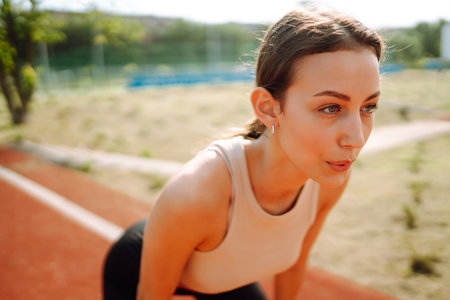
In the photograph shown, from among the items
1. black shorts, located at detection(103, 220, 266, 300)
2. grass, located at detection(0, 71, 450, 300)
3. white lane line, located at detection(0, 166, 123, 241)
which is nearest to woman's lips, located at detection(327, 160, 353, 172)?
grass, located at detection(0, 71, 450, 300)

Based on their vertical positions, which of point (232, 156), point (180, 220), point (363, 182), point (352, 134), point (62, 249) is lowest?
point (363, 182)

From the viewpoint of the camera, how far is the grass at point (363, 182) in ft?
10.2

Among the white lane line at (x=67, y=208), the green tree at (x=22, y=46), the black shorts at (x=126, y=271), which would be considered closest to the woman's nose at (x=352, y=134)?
the black shorts at (x=126, y=271)

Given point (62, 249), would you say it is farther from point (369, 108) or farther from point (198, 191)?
point (369, 108)

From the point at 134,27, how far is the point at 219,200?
2819 centimetres

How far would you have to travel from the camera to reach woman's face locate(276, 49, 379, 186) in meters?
1.30

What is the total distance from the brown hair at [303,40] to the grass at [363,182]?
0.49 meters

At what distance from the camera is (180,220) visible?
1415mm

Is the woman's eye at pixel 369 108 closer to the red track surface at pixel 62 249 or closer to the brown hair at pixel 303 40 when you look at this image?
the brown hair at pixel 303 40

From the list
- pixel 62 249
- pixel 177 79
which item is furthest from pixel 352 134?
pixel 177 79

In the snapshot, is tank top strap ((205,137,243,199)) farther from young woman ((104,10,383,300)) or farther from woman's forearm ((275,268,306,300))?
woman's forearm ((275,268,306,300))

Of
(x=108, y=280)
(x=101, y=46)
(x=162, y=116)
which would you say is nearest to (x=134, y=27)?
(x=101, y=46)

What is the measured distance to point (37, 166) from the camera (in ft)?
20.9

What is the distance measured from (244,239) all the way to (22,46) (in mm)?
11702
